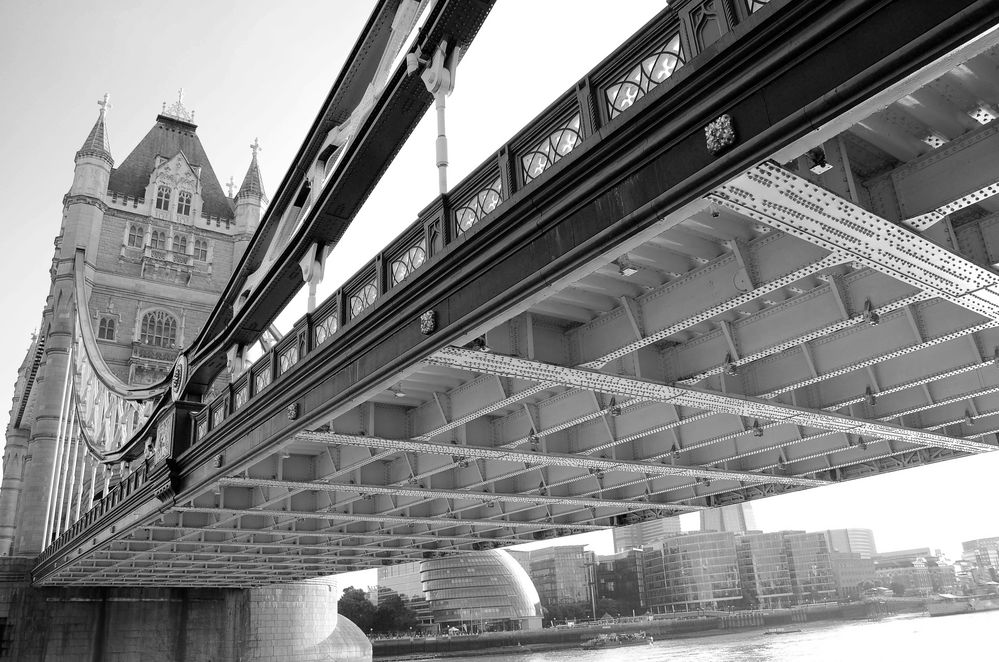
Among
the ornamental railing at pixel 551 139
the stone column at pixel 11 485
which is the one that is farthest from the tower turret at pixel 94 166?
the ornamental railing at pixel 551 139

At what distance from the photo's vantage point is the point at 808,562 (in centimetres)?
16500

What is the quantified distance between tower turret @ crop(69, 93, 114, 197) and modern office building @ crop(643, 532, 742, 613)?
417ft

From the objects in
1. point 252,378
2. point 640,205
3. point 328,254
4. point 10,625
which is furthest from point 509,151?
point 10,625

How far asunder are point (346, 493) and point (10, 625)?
24.0m

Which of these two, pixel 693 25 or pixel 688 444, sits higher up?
pixel 693 25

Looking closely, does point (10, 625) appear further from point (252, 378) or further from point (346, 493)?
point (252, 378)

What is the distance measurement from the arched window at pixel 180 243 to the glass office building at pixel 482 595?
73248 millimetres

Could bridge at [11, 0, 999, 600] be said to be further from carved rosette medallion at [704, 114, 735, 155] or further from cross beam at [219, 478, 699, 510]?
cross beam at [219, 478, 699, 510]

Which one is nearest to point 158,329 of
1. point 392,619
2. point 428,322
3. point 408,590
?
point 428,322

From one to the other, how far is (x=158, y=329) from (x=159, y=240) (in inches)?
329

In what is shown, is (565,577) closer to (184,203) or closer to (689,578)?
(689,578)

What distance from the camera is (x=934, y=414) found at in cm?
1639

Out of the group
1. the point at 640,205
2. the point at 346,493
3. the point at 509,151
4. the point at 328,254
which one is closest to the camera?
the point at 640,205

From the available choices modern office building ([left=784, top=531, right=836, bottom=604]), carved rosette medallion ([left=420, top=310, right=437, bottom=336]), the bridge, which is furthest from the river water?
carved rosette medallion ([left=420, top=310, right=437, bottom=336])
